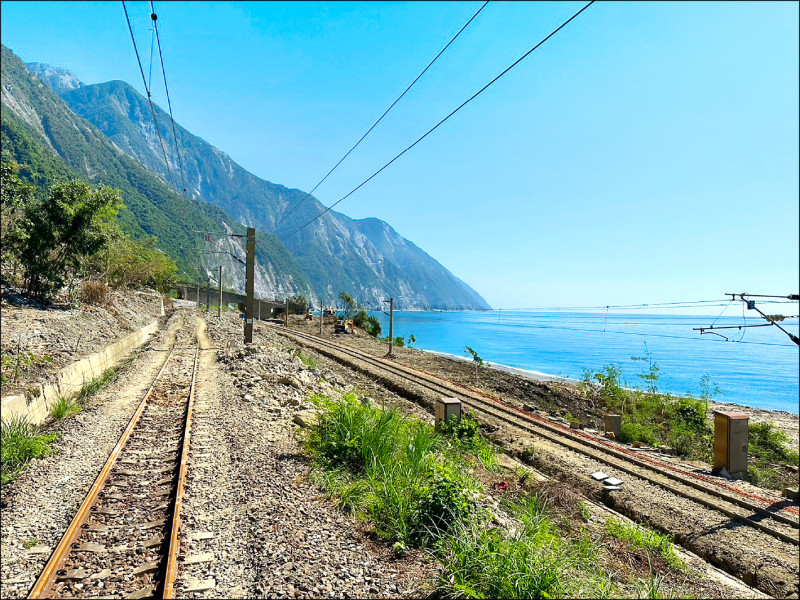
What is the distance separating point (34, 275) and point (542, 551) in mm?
20826

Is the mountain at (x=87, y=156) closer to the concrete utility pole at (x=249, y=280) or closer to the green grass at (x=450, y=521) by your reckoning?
the concrete utility pole at (x=249, y=280)

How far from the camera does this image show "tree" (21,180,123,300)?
56.0 feet

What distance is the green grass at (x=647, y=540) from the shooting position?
19.3 feet

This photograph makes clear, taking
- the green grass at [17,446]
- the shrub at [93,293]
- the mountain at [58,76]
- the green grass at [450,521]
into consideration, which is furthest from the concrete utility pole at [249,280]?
the mountain at [58,76]

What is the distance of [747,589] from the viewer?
568cm

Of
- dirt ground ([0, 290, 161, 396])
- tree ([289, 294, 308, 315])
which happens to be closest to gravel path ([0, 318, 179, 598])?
dirt ground ([0, 290, 161, 396])

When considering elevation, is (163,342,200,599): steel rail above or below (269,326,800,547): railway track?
above

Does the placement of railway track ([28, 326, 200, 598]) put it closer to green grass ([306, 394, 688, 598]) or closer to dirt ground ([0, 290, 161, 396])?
green grass ([306, 394, 688, 598])

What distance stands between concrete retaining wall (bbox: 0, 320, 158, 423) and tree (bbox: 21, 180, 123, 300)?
3.89 metres

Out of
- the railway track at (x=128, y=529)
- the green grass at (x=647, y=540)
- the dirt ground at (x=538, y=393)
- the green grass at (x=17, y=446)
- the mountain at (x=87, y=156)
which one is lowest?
the dirt ground at (x=538, y=393)

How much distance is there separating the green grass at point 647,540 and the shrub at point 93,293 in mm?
23653

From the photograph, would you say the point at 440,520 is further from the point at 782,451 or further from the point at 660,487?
the point at 782,451

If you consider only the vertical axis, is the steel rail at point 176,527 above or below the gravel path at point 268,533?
above

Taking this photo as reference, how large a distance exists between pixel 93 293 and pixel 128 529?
21678mm
